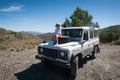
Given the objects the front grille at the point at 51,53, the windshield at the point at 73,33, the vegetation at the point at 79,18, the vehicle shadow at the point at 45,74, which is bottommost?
the vehicle shadow at the point at 45,74

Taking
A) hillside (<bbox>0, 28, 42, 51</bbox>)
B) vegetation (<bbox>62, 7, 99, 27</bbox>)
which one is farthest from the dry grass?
vegetation (<bbox>62, 7, 99, 27</bbox>)

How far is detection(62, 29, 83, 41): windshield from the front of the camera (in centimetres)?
687

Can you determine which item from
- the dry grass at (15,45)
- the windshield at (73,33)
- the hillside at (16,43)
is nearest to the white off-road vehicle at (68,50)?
the windshield at (73,33)

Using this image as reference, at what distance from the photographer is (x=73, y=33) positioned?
7.18 metres

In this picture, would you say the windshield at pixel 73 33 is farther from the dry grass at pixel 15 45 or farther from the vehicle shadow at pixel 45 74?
the dry grass at pixel 15 45

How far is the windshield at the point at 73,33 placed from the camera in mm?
6871

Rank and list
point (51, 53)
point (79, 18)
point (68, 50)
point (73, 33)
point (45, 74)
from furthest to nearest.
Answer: point (79, 18) < point (73, 33) < point (45, 74) < point (51, 53) < point (68, 50)

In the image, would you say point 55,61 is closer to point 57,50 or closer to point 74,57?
point 57,50

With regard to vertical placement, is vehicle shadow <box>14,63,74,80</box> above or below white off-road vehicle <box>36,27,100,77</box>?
below

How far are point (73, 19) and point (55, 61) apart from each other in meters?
21.8

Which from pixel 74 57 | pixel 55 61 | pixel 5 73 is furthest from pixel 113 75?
pixel 5 73

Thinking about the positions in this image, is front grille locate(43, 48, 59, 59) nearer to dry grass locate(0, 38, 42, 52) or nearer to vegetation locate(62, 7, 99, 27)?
dry grass locate(0, 38, 42, 52)

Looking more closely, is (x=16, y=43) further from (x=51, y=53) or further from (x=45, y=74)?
(x=51, y=53)

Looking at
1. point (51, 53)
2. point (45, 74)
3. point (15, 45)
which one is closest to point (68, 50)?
point (51, 53)
